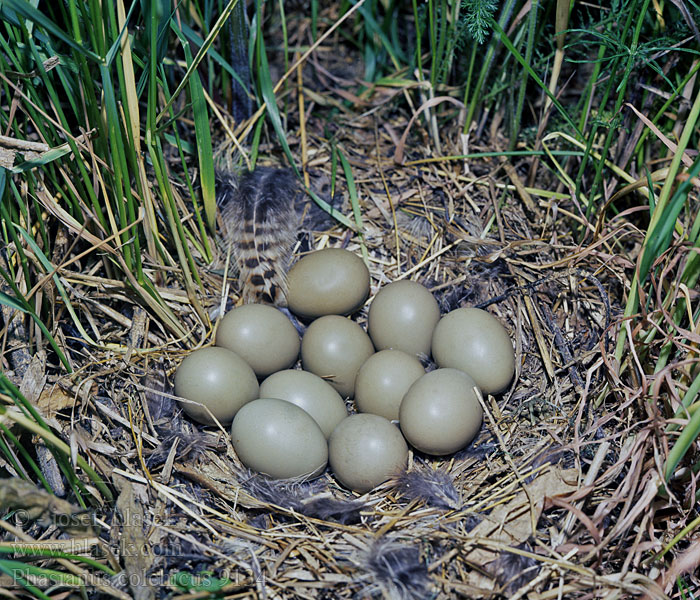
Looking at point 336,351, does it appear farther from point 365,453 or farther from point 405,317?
point 365,453

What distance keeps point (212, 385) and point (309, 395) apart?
264 millimetres

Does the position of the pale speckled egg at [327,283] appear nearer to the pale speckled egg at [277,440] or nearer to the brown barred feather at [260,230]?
the brown barred feather at [260,230]

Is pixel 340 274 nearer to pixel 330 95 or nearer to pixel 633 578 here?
pixel 330 95

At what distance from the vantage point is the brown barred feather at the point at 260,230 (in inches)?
78.7

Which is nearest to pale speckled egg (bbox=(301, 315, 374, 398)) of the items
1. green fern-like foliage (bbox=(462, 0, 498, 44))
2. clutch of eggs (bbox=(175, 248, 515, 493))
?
clutch of eggs (bbox=(175, 248, 515, 493))

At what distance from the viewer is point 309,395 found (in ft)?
5.83

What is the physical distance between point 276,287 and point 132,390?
53cm

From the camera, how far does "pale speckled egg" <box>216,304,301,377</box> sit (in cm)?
185

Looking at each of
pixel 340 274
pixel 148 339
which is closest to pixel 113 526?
pixel 148 339

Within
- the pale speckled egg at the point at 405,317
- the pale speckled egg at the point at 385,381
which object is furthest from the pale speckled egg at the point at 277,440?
the pale speckled egg at the point at 405,317

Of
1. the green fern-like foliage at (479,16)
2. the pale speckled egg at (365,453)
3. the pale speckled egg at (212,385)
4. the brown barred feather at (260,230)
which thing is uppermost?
the green fern-like foliage at (479,16)

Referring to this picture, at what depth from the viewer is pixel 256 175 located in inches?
82.0

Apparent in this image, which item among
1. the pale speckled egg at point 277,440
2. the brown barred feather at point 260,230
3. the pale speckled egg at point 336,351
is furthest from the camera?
the brown barred feather at point 260,230

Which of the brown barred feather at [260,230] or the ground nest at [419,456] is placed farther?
the brown barred feather at [260,230]
